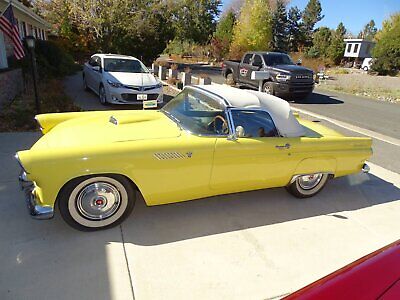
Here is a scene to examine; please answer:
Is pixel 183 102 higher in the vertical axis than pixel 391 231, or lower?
higher

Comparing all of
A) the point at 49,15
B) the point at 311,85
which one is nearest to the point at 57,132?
the point at 311,85

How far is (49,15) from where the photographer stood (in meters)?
21.8

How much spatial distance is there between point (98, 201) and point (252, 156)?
1651 mm

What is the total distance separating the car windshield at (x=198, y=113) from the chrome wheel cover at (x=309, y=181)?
1336 mm

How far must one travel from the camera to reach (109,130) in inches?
117

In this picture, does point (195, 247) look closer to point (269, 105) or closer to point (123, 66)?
point (269, 105)

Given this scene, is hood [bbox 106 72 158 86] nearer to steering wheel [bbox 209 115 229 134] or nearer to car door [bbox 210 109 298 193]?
steering wheel [bbox 209 115 229 134]

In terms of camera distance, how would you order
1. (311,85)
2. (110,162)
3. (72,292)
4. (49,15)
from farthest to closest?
(49,15) → (311,85) → (110,162) → (72,292)

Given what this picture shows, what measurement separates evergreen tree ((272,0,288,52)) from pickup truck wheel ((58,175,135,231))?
4720cm

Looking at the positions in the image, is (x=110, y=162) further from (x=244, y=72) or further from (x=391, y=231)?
(x=244, y=72)

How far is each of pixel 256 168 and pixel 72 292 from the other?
6.89 feet

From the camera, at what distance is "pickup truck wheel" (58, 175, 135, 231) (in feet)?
8.60

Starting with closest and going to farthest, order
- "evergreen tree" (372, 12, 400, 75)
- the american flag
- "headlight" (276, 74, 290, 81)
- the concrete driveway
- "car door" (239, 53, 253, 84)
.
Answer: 1. the concrete driveway
2. the american flag
3. "headlight" (276, 74, 290, 81)
4. "car door" (239, 53, 253, 84)
5. "evergreen tree" (372, 12, 400, 75)

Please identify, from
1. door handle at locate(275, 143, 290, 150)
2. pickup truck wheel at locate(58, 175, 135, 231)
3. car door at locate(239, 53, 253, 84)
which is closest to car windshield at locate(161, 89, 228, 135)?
door handle at locate(275, 143, 290, 150)
